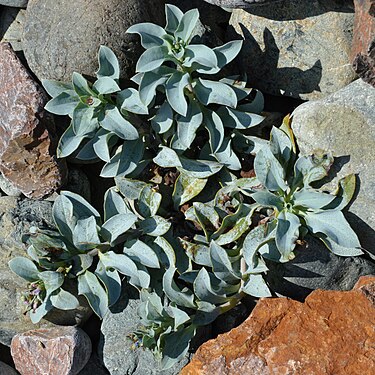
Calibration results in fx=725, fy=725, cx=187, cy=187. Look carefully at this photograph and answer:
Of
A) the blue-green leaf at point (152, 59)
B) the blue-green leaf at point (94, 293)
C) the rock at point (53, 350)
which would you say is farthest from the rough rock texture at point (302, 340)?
the blue-green leaf at point (152, 59)

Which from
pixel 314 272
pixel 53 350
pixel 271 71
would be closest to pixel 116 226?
pixel 53 350

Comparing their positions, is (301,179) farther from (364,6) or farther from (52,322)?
(52,322)

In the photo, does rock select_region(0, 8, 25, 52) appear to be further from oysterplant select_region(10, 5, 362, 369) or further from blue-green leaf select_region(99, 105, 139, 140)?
blue-green leaf select_region(99, 105, 139, 140)

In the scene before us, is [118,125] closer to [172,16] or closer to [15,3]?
[172,16]

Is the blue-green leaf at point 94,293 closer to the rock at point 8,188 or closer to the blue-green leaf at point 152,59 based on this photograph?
the rock at point 8,188

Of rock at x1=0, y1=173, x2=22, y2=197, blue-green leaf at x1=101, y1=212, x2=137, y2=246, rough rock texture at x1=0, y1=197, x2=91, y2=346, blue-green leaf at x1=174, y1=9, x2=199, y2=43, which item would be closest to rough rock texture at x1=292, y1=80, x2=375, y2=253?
blue-green leaf at x1=174, y1=9, x2=199, y2=43

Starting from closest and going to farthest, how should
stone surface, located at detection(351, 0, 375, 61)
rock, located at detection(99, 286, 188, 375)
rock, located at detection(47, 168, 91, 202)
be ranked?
1. stone surface, located at detection(351, 0, 375, 61)
2. rock, located at detection(99, 286, 188, 375)
3. rock, located at detection(47, 168, 91, 202)

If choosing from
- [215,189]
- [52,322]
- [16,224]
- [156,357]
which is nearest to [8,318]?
[52,322]
